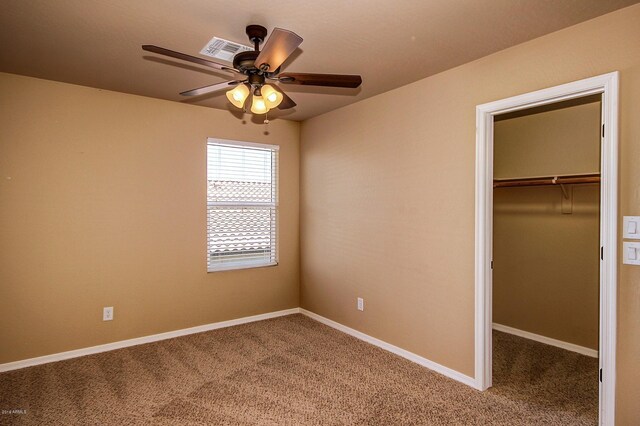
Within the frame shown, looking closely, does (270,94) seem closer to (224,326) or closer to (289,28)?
(289,28)

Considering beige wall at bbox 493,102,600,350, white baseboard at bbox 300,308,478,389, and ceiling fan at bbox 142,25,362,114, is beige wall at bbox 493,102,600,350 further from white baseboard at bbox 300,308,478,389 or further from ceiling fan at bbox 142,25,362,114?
ceiling fan at bbox 142,25,362,114

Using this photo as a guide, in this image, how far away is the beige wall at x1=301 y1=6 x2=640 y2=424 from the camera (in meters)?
2.12

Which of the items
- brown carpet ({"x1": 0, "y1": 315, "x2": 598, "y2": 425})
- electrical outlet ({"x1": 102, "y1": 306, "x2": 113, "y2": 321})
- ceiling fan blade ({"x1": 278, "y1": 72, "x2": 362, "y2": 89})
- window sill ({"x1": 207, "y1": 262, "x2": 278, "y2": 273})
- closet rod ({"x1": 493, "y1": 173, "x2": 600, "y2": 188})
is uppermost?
ceiling fan blade ({"x1": 278, "y1": 72, "x2": 362, "y2": 89})

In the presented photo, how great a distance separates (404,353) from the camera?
11.2 ft

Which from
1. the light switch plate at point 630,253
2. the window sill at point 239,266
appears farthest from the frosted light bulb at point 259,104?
the window sill at point 239,266

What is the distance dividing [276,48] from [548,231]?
3.33m

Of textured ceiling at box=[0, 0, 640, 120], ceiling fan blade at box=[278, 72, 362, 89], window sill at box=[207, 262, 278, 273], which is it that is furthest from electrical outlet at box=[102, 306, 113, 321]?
ceiling fan blade at box=[278, 72, 362, 89]

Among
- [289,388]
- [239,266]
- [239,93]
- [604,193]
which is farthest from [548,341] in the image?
[239,93]

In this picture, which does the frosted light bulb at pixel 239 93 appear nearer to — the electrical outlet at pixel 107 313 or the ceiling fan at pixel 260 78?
the ceiling fan at pixel 260 78

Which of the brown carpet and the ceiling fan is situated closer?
the ceiling fan

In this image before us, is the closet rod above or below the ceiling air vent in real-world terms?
below

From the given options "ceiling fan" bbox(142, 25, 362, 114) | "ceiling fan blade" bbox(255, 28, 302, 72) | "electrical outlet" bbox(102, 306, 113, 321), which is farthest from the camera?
"electrical outlet" bbox(102, 306, 113, 321)

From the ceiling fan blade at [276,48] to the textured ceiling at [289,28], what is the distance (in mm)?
392

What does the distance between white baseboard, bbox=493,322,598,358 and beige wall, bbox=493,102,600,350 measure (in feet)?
0.12
